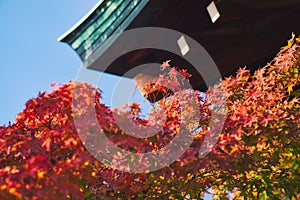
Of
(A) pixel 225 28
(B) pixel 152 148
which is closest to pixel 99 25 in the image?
(A) pixel 225 28

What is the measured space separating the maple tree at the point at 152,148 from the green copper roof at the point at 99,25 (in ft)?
5.80

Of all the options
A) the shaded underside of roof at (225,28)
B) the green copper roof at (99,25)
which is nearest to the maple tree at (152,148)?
the shaded underside of roof at (225,28)

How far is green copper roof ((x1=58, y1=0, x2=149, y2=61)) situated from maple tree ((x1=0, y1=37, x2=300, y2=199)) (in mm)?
1767

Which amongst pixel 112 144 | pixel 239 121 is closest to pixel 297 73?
pixel 239 121

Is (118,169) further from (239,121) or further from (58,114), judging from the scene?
(239,121)

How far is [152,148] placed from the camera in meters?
3.11

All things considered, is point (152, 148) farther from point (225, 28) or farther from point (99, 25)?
point (225, 28)

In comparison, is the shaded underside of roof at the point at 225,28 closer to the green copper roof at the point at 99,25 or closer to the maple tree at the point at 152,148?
the green copper roof at the point at 99,25

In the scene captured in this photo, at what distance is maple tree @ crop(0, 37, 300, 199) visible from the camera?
102 inches

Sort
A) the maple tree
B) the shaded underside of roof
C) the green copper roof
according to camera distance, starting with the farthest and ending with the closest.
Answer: the green copper roof, the shaded underside of roof, the maple tree

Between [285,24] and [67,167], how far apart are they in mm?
4752

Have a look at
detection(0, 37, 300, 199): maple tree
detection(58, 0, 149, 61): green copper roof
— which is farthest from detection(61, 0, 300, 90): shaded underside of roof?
detection(0, 37, 300, 199): maple tree

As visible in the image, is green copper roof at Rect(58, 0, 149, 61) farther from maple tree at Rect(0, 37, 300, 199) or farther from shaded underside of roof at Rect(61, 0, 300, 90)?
maple tree at Rect(0, 37, 300, 199)

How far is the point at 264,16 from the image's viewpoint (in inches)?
232
